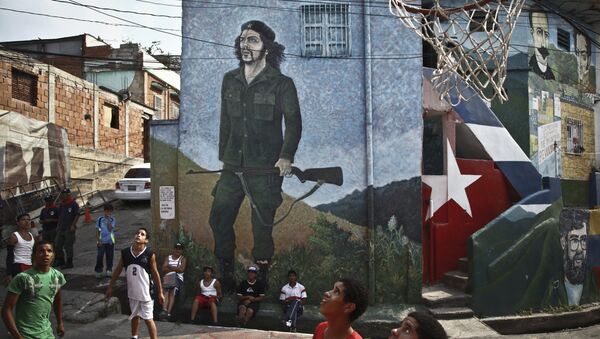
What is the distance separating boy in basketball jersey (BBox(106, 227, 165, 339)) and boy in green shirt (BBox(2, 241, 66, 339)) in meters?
1.49

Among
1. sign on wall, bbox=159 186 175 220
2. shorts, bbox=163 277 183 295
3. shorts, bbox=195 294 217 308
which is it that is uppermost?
sign on wall, bbox=159 186 175 220

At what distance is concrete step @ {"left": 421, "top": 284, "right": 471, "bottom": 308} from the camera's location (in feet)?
28.9

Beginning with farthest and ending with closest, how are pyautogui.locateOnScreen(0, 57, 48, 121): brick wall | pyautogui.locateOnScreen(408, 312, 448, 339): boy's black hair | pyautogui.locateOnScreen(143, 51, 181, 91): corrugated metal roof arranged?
pyautogui.locateOnScreen(143, 51, 181, 91): corrugated metal roof < pyautogui.locateOnScreen(0, 57, 48, 121): brick wall < pyautogui.locateOnScreen(408, 312, 448, 339): boy's black hair

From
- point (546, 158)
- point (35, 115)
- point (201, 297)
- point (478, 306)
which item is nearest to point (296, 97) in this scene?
point (201, 297)

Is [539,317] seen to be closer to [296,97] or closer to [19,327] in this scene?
[296,97]

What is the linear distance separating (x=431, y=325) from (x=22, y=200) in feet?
46.4

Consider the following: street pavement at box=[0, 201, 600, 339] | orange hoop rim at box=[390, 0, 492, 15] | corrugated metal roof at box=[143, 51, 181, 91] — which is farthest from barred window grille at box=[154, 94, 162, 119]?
orange hoop rim at box=[390, 0, 492, 15]

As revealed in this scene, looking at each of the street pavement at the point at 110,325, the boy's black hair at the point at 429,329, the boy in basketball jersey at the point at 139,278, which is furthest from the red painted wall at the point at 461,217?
the boy's black hair at the point at 429,329

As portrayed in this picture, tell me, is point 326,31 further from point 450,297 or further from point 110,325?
point 110,325

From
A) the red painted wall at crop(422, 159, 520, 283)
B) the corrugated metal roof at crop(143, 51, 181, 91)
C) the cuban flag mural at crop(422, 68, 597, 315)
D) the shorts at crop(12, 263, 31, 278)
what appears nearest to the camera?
the shorts at crop(12, 263, 31, 278)

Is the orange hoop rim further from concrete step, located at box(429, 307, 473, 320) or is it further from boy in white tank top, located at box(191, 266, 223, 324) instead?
boy in white tank top, located at box(191, 266, 223, 324)

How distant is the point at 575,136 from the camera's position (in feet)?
51.4

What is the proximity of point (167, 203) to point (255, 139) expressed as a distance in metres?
1.98

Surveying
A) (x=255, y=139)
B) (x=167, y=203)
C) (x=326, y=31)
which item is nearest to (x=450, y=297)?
(x=255, y=139)
